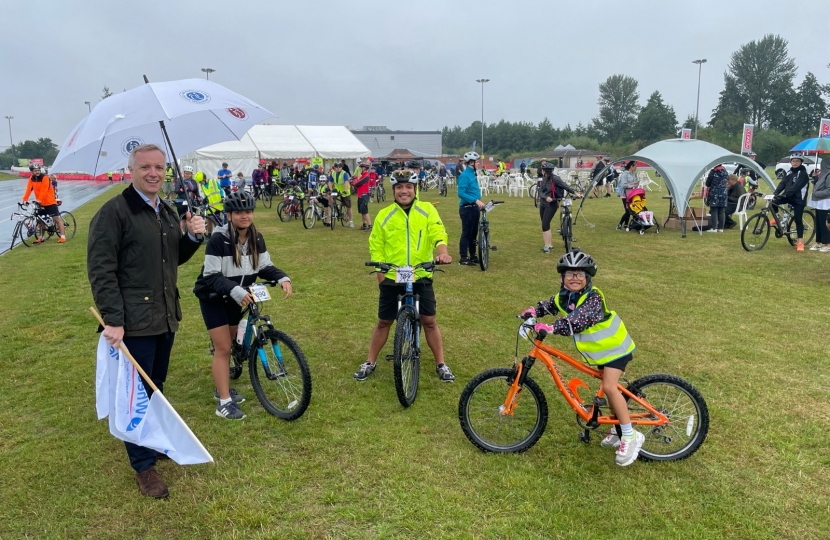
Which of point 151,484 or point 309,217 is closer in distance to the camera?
point 151,484

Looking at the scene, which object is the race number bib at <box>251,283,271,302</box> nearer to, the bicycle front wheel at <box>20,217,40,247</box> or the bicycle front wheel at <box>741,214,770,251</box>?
the bicycle front wheel at <box>741,214,770,251</box>

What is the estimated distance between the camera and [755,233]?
11055 millimetres

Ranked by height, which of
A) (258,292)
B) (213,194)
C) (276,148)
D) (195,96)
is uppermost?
(276,148)

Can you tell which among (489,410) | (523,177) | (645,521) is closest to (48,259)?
(489,410)

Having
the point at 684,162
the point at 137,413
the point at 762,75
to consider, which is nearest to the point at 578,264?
the point at 137,413

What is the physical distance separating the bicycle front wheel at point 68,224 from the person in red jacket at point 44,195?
486 millimetres

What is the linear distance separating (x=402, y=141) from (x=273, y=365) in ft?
246

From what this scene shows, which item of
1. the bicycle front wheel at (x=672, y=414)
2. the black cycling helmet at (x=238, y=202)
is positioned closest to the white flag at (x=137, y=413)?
the black cycling helmet at (x=238, y=202)

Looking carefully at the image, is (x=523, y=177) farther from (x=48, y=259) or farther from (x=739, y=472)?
(x=739, y=472)

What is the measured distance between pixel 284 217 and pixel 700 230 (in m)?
12.3

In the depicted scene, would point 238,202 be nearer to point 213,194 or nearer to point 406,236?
point 406,236

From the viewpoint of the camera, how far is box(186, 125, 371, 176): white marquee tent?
26.0m

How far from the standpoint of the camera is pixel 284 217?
17.6m

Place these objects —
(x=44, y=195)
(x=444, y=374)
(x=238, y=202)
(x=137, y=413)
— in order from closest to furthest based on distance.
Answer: (x=137, y=413), (x=238, y=202), (x=444, y=374), (x=44, y=195)
